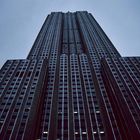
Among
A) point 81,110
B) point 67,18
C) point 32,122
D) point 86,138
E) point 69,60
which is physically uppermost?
point 67,18

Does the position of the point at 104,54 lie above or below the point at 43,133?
above

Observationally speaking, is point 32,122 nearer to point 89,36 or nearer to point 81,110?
point 81,110

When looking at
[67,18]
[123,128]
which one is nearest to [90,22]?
[67,18]

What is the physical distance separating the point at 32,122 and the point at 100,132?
54.2 feet

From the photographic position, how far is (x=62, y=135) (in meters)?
A: 54.1

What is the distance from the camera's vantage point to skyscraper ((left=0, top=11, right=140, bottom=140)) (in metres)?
53.4

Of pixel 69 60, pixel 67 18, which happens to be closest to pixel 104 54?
pixel 69 60

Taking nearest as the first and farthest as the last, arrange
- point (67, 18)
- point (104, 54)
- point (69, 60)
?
point (69, 60)
point (104, 54)
point (67, 18)

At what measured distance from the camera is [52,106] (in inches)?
2564

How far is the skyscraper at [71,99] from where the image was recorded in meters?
53.4

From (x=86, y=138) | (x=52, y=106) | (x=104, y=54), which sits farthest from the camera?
(x=104, y=54)

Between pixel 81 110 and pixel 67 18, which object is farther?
pixel 67 18

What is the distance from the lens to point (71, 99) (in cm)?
6900

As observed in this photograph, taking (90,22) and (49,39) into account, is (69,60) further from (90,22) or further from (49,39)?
(90,22)
